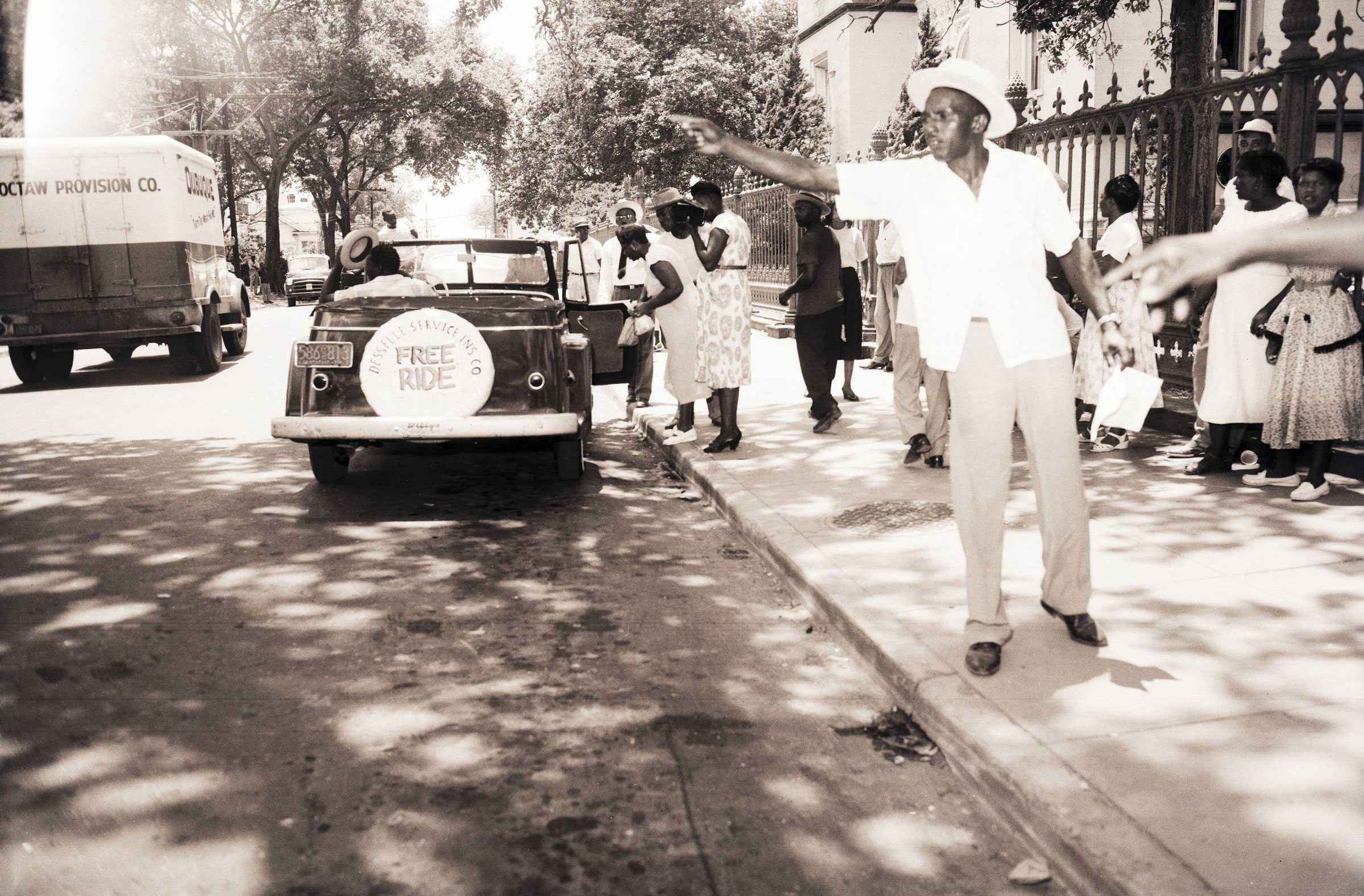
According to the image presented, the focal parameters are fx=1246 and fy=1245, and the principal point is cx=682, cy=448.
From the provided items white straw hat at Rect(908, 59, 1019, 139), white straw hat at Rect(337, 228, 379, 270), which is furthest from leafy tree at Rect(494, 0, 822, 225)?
white straw hat at Rect(908, 59, 1019, 139)

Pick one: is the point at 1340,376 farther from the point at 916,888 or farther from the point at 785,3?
the point at 785,3

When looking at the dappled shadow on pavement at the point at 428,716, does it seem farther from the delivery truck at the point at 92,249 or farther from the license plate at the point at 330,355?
the delivery truck at the point at 92,249

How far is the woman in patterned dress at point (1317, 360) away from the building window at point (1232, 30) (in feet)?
58.1

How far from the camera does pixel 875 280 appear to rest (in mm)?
15477

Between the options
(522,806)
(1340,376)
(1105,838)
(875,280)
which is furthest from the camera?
(875,280)

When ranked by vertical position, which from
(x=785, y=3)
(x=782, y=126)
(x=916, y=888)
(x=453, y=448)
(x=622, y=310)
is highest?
(x=785, y=3)

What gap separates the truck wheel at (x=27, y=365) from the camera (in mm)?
14867

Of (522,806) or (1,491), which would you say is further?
(1,491)

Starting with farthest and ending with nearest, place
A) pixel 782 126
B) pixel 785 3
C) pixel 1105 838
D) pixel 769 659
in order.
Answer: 1. pixel 785 3
2. pixel 782 126
3. pixel 769 659
4. pixel 1105 838

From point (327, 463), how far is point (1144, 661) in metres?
5.44

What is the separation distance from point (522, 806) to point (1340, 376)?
16.7 feet

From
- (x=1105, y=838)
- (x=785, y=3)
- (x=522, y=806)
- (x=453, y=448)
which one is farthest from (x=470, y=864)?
(x=785, y=3)

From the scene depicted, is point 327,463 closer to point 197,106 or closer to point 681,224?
point 681,224

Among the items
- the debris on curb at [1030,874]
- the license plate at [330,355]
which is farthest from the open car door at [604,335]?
the debris on curb at [1030,874]
